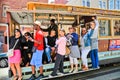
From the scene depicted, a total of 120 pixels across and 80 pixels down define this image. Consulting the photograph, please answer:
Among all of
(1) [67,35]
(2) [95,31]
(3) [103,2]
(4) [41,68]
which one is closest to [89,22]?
(2) [95,31]

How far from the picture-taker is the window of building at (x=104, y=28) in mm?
14062

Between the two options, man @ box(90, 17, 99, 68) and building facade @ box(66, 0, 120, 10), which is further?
building facade @ box(66, 0, 120, 10)

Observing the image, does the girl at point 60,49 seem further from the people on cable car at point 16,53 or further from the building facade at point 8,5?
the building facade at point 8,5

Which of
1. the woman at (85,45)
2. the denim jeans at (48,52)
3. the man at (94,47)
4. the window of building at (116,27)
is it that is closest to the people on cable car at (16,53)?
the denim jeans at (48,52)

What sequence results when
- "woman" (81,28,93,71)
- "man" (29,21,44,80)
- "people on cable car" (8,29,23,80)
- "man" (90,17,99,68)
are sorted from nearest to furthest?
"people on cable car" (8,29,23,80) → "man" (29,21,44,80) → "woman" (81,28,93,71) → "man" (90,17,99,68)

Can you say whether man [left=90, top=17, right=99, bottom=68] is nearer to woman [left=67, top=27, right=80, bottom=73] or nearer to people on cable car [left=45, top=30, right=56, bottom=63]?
woman [left=67, top=27, right=80, bottom=73]

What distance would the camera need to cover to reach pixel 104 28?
1434 cm

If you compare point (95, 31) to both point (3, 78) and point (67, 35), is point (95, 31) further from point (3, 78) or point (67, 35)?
point (3, 78)

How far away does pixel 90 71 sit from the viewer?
13.8 m

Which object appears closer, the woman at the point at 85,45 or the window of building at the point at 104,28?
the woman at the point at 85,45

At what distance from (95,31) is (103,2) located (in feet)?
104

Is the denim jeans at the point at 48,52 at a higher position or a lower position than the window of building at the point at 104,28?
lower

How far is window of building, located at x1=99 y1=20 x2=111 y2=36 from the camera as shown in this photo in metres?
14.1

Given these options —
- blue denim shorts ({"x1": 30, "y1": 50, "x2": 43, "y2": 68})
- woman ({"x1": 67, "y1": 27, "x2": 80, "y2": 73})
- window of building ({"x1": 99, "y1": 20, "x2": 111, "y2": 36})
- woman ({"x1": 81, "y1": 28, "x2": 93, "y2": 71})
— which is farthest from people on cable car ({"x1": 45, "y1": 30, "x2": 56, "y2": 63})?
window of building ({"x1": 99, "y1": 20, "x2": 111, "y2": 36})
